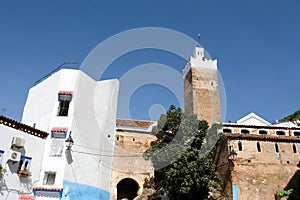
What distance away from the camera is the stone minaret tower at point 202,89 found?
3456 cm

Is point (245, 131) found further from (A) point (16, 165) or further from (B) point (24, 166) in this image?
(A) point (16, 165)

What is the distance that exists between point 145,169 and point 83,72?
1072 cm

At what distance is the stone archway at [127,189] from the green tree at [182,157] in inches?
200

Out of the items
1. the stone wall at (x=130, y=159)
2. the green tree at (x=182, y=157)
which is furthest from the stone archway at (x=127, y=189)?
the green tree at (x=182, y=157)

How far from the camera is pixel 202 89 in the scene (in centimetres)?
3581

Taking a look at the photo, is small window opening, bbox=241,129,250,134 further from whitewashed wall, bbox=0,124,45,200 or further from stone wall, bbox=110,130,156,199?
whitewashed wall, bbox=0,124,45,200

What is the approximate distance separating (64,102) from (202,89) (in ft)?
66.3

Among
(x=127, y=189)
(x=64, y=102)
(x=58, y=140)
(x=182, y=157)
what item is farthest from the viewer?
(x=127, y=189)

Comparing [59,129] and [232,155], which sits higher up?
[59,129]

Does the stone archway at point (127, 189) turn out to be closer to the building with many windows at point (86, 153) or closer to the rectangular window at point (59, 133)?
the building with many windows at point (86, 153)

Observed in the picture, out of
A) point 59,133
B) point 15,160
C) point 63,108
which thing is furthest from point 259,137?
point 15,160

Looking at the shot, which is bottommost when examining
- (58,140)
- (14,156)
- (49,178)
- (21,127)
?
(49,178)

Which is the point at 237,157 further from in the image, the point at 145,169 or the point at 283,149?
the point at 145,169

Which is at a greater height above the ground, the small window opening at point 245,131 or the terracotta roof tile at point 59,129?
the small window opening at point 245,131
